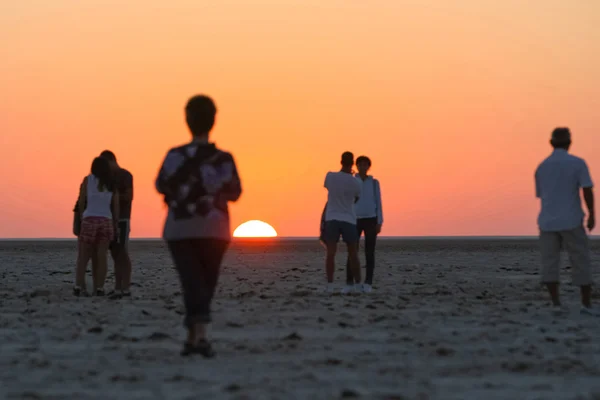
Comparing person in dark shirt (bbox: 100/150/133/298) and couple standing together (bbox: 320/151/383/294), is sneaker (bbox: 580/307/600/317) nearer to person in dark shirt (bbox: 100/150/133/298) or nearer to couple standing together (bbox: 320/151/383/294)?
couple standing together (bbox: 320/151/383/294)

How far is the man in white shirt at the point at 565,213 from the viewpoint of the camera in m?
10.9

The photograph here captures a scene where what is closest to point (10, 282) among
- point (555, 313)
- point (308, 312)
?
point (308, 312)

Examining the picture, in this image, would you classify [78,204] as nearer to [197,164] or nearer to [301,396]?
[197,164]

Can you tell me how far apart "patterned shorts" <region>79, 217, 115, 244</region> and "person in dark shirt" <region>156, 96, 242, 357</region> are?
5.67m

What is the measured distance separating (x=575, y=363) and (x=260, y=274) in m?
12.4

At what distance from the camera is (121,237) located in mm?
13117

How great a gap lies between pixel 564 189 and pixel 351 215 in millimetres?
3346


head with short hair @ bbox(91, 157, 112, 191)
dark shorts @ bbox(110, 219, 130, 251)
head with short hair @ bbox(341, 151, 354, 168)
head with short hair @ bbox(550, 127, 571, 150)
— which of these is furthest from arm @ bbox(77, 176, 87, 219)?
head with short hair @ bbox(550, 127, 571, 150)

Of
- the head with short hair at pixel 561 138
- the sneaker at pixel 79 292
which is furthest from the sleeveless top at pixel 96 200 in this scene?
the head with short hair at pixel 561 138

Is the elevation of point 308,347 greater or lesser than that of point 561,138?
lesser

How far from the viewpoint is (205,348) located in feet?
23.3

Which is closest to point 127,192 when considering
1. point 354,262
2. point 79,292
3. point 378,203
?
point 79,292

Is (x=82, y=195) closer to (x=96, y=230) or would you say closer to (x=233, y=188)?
(x=96, y=230)

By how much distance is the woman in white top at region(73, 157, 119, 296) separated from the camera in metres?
12.7
